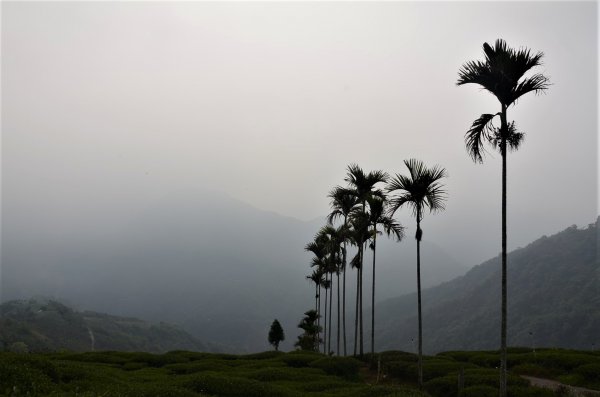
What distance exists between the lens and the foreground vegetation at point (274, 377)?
50.7 feet

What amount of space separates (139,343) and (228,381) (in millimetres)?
200386

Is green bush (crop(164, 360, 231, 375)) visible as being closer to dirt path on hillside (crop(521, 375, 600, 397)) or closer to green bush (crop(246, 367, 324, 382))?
green bush (crop(246, 367, 324, 382))

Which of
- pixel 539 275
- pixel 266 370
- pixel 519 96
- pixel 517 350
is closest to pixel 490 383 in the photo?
pixel 266 370

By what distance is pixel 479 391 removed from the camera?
2123 centimetres

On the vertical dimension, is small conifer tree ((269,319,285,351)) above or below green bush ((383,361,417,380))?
below

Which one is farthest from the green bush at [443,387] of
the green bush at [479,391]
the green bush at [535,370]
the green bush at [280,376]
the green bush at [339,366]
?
the green bush at [535,370]

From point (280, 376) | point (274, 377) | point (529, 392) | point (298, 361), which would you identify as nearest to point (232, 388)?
point (274, 377)

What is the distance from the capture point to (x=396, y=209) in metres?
22.1

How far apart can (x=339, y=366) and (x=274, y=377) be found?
6.92 m

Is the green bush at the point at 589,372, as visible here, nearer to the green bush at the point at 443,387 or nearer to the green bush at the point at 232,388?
the green bush at the point at 443,387

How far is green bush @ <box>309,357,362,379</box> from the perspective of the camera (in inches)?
1194

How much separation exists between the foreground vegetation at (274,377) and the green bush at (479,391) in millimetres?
45

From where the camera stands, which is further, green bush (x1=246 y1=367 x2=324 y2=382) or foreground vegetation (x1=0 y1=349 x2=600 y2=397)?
green bush (x1=246 y1=367 x2=324 y2=382)

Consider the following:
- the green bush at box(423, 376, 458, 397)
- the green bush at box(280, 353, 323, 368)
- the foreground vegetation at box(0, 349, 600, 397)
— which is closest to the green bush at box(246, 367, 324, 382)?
the foreground vegetation at box(0, 349, 600, 397)
